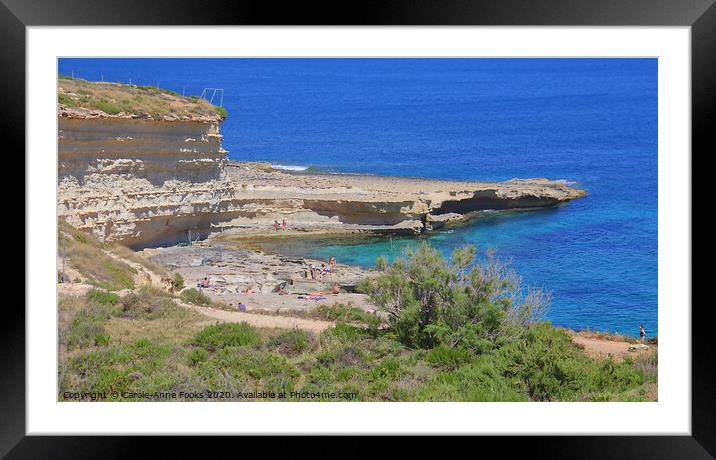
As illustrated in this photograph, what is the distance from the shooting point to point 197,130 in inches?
653

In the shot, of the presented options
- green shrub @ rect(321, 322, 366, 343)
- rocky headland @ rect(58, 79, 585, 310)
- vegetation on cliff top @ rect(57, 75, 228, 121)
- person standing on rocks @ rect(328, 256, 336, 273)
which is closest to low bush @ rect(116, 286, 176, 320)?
green shrub @ rect(321, 322, 366, 343)

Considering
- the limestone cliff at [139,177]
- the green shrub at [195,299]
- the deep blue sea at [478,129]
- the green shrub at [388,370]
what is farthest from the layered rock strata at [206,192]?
the green shrub at [388,370]

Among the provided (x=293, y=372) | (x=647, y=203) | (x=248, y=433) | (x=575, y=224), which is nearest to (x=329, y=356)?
(x=293, y=372)

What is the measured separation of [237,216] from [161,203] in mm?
3914

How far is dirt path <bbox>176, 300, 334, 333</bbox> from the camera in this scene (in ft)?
28.1

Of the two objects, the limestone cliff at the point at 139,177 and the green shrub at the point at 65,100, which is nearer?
the green shrub at the point at 65,100

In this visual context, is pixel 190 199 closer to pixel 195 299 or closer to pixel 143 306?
pixel 195 299

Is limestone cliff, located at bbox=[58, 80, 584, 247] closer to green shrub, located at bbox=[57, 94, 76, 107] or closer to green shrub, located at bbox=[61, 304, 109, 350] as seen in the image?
green shrub, located at bbox=[57, 94, 76, 107]

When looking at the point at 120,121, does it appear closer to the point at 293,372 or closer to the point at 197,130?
the point at 197,130

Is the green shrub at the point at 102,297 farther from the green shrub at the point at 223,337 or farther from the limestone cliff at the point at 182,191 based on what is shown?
the limestone cliff at the point at 182,191
